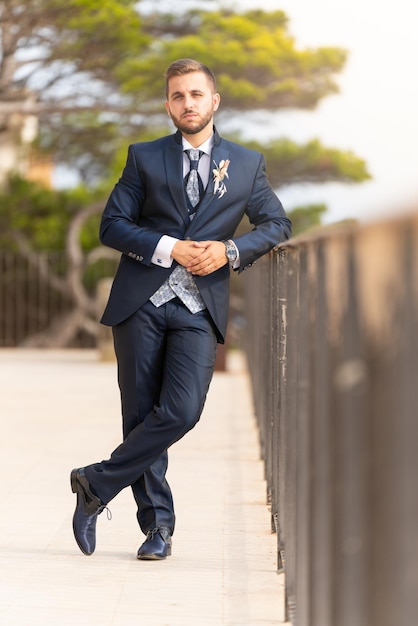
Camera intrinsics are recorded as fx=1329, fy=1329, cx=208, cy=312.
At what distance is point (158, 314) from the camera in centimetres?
467

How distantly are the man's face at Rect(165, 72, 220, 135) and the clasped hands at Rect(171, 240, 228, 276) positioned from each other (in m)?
0.43

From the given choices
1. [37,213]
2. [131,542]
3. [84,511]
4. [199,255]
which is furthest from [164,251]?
[37,213]

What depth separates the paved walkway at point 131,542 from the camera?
407 cm

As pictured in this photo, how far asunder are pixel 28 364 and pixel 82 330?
6932 millimetres

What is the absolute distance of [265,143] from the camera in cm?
2656

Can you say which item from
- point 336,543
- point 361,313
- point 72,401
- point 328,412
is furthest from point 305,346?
point 72,401

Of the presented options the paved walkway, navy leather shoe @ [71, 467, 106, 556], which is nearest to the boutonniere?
navy leather shoe @ [71, 467, 106, 556]

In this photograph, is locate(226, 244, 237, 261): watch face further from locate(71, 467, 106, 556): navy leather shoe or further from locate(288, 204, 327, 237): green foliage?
locate(288, 204, 327, 237): green foliage

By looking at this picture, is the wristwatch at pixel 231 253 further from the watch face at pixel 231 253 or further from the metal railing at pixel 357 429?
the metal railing at pixel 357 429

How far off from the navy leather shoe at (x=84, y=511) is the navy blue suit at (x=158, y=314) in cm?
4

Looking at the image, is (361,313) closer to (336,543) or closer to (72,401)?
(336,543)

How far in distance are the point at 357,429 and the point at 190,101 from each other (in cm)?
262

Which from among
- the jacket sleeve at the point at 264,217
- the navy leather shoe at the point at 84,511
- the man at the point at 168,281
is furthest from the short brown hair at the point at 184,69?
the navy leather shoe at the point at 84,511

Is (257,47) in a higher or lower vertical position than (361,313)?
higher
